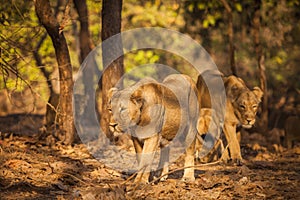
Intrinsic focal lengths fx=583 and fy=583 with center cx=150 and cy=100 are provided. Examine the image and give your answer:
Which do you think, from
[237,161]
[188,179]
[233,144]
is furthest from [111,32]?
[188,179]

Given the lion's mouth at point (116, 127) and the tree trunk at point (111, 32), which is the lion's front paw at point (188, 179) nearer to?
the lion's mouth at point (116, 127)

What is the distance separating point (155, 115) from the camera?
7289mm

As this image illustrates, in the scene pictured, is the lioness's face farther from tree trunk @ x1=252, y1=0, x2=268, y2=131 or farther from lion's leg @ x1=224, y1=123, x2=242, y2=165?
tree trunk @ x1=252, y1=0, x2=268, y2=131

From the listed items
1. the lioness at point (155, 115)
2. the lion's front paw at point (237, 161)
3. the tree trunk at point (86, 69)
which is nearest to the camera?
the lioness at point (155, 115)

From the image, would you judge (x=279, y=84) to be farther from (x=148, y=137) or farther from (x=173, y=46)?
(x=148, y=137)

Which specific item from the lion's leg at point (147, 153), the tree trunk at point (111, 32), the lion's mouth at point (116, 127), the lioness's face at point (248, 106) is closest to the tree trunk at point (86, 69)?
the tree trunk at point (111, 32)

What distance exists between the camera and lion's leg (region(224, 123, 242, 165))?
10.5 metres

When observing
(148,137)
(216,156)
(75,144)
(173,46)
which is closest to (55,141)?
(75,144)

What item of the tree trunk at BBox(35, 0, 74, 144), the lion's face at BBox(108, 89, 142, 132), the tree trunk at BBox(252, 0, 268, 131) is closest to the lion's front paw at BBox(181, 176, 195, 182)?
the lion's face at BBox(108, 89, 142, 132)

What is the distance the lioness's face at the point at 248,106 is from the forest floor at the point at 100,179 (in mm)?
793

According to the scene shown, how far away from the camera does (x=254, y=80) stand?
21.6 metres

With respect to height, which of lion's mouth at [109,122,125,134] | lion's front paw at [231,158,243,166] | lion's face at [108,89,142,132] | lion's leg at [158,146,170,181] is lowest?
lion's front paw at [231,158,243,166]

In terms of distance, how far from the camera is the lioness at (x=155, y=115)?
22.6 feet

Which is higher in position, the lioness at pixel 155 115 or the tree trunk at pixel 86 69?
the tree trunk at pixel 86 69
